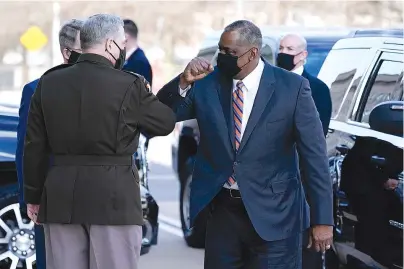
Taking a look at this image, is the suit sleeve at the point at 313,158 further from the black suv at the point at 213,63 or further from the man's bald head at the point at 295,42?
the black suv at the point at 213,63

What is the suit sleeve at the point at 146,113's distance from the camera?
5.49m

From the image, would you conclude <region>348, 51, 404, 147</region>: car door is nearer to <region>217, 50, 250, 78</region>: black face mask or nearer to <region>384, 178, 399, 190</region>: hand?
<region>384, 178, 399, 190</region>: hand

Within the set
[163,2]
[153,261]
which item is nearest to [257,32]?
[153,261]

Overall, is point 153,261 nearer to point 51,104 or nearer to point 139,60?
point 139,60

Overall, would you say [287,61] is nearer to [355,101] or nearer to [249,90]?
[355,101]

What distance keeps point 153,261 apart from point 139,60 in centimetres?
208

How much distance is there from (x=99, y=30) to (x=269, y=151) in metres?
1.10

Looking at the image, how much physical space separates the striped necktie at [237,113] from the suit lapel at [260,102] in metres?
0.05

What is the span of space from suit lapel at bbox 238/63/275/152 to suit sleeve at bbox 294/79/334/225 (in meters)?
0.16

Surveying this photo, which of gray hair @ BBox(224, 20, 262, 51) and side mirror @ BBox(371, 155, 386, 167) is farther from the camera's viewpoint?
side mirror @ BBox(371, 155, 386, 167)

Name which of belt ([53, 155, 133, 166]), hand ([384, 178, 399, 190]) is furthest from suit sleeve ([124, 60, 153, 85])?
belt ([53, 155, 133, 166])

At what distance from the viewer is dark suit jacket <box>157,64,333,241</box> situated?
19.6 ft

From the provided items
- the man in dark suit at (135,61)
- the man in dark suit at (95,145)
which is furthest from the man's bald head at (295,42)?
the man in dark suit at (135,61)

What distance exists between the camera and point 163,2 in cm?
5462
